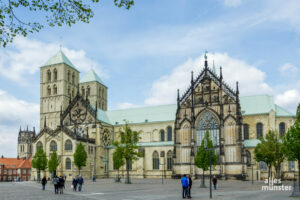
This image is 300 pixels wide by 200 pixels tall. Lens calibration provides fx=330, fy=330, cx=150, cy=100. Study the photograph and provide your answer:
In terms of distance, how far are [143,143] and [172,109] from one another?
1109 cm

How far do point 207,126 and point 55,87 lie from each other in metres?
48.0

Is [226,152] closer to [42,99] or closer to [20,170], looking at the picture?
[42,99]

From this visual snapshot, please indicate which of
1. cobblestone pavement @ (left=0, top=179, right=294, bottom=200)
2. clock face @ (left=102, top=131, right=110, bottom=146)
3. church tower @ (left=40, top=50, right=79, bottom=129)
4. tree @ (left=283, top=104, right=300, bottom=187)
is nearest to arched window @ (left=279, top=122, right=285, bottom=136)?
cobblestone pavement @ (left=0, top=179, right=294, bottom=200)

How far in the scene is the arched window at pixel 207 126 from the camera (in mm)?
64000

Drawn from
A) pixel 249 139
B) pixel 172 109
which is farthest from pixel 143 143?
pixel 249 139

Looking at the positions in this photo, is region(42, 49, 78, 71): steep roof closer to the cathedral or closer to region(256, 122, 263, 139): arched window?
the cathedral

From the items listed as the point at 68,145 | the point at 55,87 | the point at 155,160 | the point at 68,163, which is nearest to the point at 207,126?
the point at 155,160

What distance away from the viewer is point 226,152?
202 ft

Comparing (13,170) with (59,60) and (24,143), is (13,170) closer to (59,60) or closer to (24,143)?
(24,143)

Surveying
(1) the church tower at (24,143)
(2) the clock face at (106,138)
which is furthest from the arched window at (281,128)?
(1) the church tower at (24,143)

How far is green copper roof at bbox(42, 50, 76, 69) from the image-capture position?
93.8 m

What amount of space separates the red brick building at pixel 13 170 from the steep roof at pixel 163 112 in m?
64.0

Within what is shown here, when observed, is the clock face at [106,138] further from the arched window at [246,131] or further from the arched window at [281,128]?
the arched window at [281,128]

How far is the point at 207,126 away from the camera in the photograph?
64.7 m
